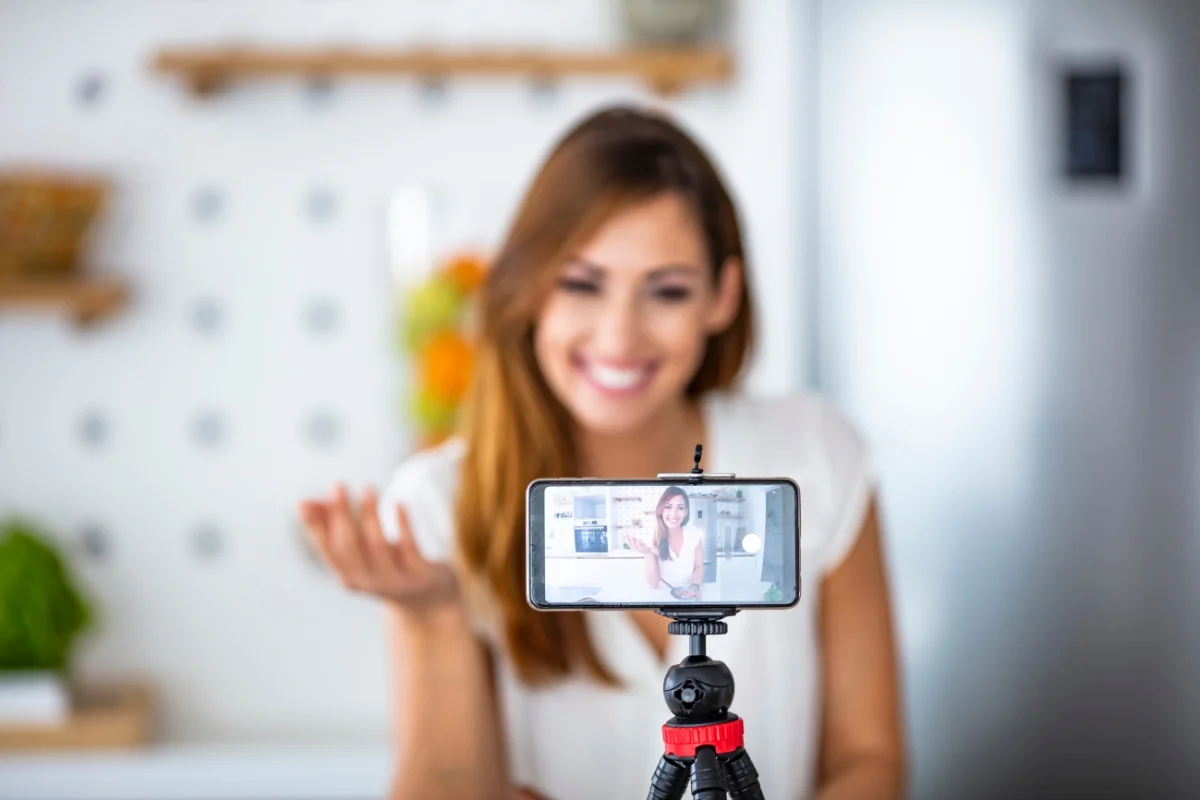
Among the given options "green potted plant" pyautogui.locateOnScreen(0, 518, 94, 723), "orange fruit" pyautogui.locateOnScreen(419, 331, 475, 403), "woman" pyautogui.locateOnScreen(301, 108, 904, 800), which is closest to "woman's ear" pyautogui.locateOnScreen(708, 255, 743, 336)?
"woman" pyautogui.locateOnScreen(301, 108, 904, 800)

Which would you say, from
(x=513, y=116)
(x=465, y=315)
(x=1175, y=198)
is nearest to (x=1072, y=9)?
(x=1175, y=198)

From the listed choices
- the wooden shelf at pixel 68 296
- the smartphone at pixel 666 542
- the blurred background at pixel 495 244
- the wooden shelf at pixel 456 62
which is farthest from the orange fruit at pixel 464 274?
the smartphone at pixel 666 542

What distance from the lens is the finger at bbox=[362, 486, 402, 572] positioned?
757mm

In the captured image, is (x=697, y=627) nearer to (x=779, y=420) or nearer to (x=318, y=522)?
(x=318, y=522)

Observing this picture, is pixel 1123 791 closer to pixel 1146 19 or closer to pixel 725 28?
pixel 1146 19

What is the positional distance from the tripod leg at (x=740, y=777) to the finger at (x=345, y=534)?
26cm

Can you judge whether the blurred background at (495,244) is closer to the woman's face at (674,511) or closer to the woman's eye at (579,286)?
the woman's eye at (579,286)

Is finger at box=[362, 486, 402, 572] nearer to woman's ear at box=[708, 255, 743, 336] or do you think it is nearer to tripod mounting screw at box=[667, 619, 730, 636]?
tripod mounting screw at box=[667, 619, 730, 636]

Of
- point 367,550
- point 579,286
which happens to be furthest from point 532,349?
point 367,550

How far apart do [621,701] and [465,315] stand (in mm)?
1133

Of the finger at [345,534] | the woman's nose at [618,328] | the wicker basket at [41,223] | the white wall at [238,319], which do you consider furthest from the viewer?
the white wall at [238,319]

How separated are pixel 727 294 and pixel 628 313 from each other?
0.49 feet

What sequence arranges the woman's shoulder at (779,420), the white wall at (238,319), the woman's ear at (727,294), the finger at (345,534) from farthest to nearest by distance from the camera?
the white wall at (238,319) < the woman's shoulder at (779,420) < the woman's ear at (727,294) < the finger at (345,534)

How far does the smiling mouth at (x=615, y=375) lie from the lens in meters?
A: 1.07
